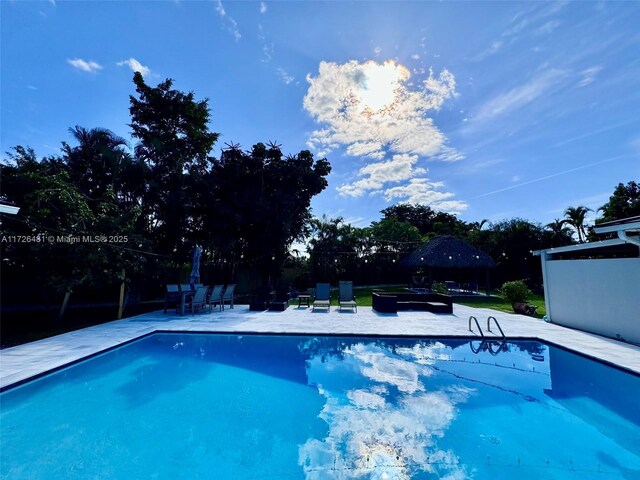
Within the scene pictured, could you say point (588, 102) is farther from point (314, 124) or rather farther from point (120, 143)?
point (120, 143)

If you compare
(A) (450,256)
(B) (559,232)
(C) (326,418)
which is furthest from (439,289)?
(B) (559,232)

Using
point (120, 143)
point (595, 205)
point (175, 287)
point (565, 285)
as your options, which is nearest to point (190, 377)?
point (175, 287)

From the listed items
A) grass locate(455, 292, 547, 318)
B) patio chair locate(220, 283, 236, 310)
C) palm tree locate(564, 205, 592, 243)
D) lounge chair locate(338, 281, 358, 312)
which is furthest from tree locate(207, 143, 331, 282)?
palm tree locate(564, 205, 592, 243)

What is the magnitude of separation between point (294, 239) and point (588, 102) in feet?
52.4

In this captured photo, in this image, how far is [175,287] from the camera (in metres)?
12.8

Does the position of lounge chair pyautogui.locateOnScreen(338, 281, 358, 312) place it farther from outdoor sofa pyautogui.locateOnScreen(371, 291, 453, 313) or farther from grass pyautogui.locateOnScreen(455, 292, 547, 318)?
grass pyautogui.locateOnScreen(455, 292, 547, 318)

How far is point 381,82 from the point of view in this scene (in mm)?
11258

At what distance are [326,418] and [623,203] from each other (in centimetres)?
2852

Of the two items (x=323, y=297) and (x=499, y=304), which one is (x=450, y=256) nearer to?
(x=499, y=304)

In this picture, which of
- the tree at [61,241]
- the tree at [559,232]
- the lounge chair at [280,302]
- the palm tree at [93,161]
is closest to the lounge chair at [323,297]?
the lounge chair at [280,302]

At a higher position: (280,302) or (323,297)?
(323,297)

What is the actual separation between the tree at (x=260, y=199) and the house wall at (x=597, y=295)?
42.2 ft

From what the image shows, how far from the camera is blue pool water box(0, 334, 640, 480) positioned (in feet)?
10.9

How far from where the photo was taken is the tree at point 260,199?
1670cm
